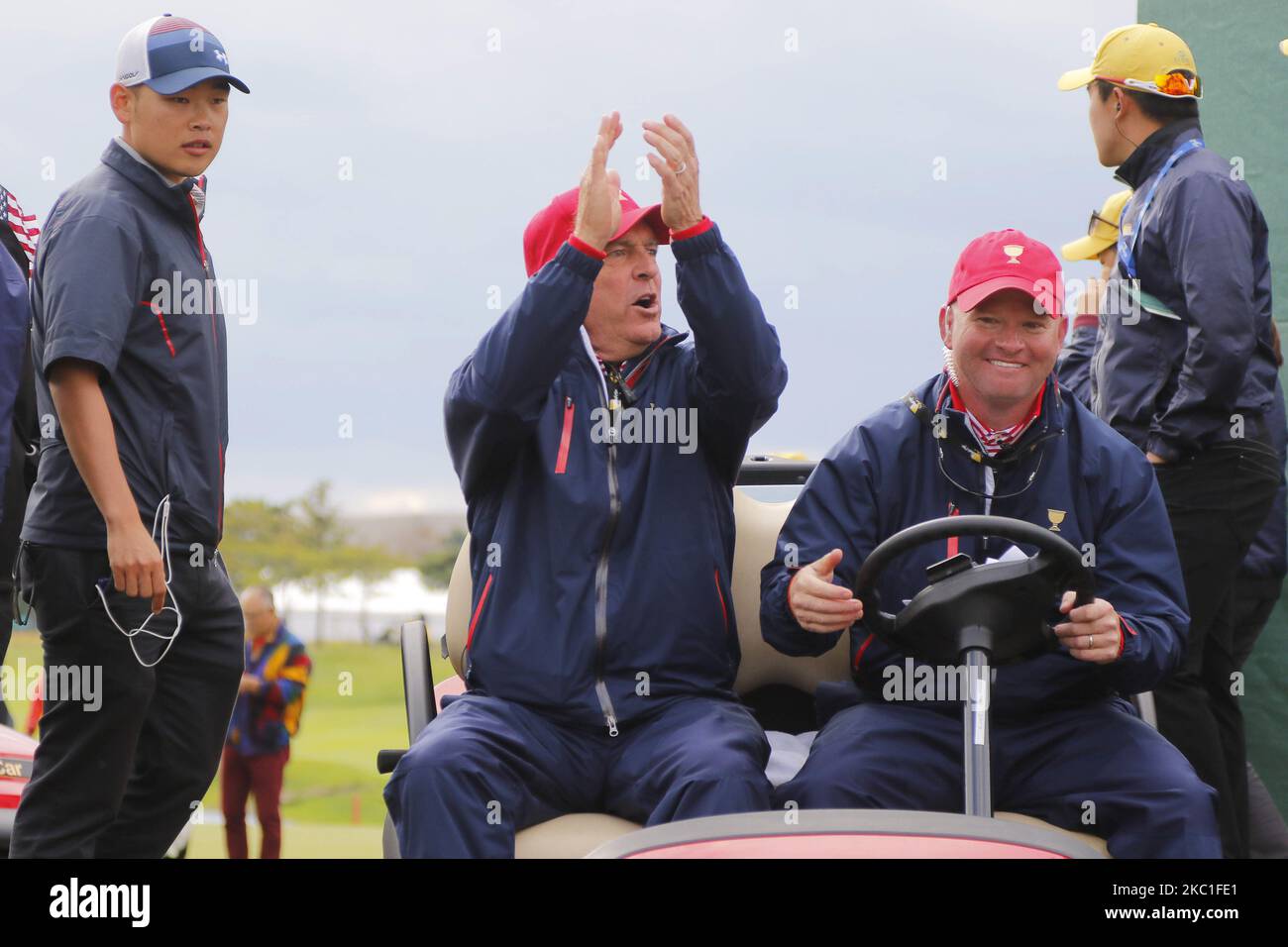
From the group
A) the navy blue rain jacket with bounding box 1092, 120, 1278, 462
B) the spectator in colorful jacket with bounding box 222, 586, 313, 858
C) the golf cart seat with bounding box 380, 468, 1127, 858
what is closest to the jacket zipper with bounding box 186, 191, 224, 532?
the golf cart seat with bounding box 380, 468, 1127, 858

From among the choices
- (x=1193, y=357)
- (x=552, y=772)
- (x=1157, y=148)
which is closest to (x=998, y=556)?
(x=552, y=772)

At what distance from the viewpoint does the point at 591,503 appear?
10.3 ft

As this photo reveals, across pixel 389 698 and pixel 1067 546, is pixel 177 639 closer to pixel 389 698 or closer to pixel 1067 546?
pixel 1067 546

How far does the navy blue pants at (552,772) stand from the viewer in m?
2.75

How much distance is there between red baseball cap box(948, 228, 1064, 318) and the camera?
9.93 feet

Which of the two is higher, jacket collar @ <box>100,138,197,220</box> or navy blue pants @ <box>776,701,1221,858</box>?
jacket collar @ <box>100,138,197,220</box>

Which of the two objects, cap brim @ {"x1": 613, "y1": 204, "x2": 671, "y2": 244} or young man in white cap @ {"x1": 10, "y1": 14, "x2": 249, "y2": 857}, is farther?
cap brim @ {"x1": 613, "y1": 204, "x2": 671, "y2": 244}

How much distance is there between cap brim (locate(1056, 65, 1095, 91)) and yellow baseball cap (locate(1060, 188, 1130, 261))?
87cm

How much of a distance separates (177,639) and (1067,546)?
1.98 meters

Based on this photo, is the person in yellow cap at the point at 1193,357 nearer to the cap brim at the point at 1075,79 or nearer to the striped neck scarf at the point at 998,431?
the cap brim at the point at 1075,79

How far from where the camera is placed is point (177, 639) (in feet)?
11.2

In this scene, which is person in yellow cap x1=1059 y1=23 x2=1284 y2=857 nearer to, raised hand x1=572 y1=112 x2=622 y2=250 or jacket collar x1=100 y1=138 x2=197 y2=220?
raised hand x1=572 y1=112 x2=622 y2=250

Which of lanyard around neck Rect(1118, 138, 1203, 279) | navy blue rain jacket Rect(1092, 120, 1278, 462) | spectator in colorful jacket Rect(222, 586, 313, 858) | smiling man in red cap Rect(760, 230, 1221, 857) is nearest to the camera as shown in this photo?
smiling man in red cap Rect(760, 230, 1221, 857)

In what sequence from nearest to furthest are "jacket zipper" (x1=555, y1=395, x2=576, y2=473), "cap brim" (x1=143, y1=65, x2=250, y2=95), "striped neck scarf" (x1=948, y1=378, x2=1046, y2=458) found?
"striped neck scarf" (x1=948, y1=378, x2=1046, y2=458) → "jacket zipper" (x1=555, y1=395, x2=576, y2=473) → "cap brim" (x1=143, y1=65, x2=250, y2=95)
